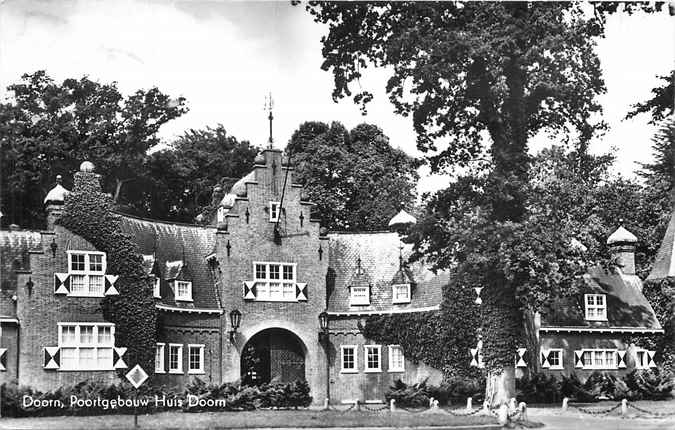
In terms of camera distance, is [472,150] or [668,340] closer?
[472,150]

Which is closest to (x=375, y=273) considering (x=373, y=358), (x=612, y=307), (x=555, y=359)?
(x=373, y=358)

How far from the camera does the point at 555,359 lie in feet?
125

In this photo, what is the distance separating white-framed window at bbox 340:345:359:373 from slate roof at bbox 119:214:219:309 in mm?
5472

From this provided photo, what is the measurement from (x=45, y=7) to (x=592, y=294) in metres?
24.4

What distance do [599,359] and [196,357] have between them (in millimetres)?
16202

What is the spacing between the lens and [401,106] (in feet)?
99.6

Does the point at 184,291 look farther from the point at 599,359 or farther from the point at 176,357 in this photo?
the point at 599,359

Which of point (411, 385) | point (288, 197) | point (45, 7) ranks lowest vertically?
point (411, 385)

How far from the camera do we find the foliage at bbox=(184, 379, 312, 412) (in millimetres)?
32250

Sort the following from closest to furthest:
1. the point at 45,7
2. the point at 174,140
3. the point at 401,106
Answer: the point at 45,7 → the point at 401,106 → the point at 174,140

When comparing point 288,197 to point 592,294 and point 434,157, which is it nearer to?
point 434,157

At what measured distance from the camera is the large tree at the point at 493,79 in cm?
2841

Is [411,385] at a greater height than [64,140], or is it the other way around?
[64,140]

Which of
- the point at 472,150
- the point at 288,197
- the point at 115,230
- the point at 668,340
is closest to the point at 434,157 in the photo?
the point at 472,150
